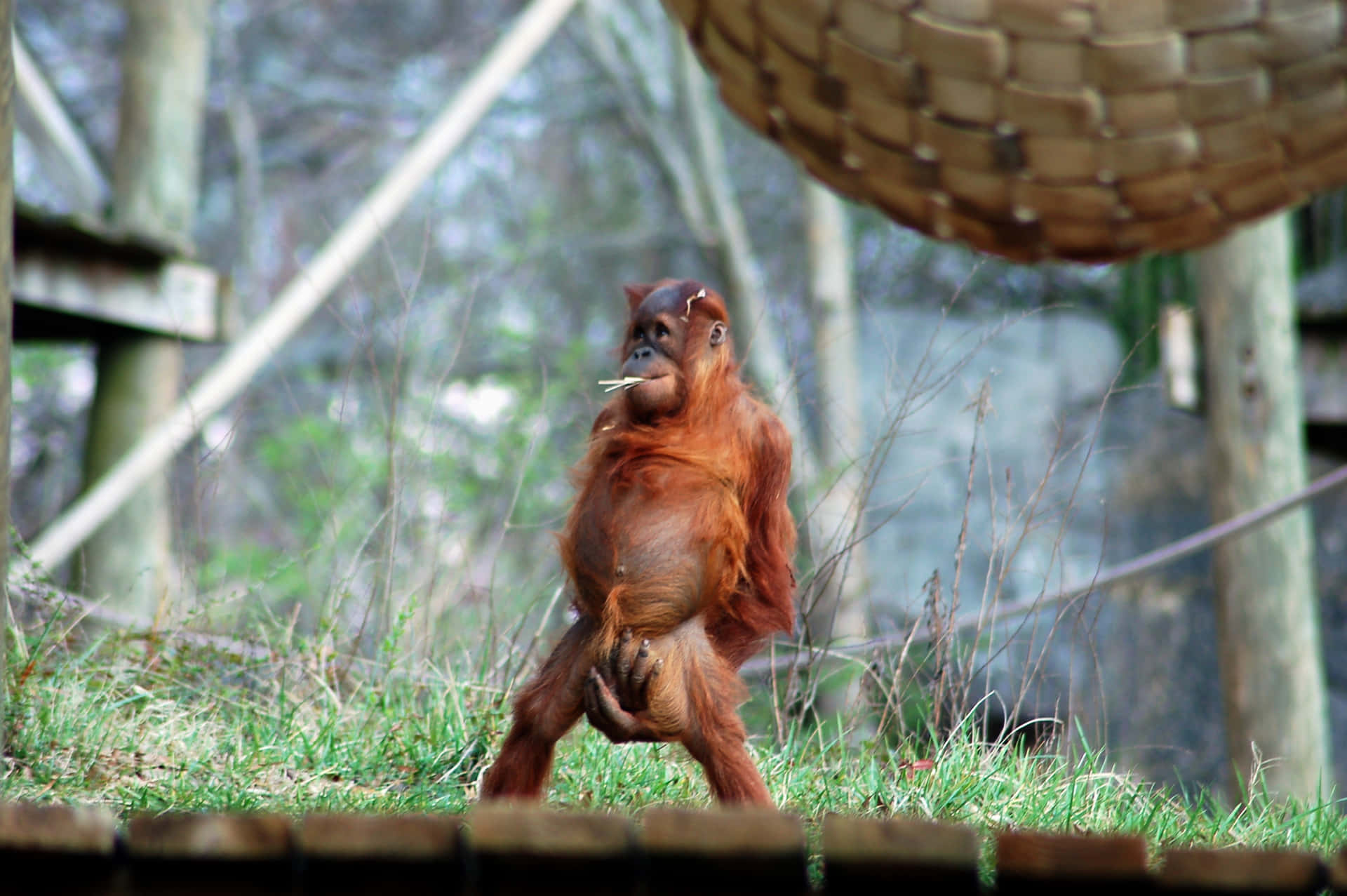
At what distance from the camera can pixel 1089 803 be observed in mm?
3221

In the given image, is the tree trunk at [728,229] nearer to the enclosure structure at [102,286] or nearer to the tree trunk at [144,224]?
the tree trunk at [144,224]

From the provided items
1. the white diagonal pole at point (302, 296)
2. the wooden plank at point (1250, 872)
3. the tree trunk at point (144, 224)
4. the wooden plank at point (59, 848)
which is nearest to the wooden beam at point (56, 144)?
the tree trunk at point (144, 224)

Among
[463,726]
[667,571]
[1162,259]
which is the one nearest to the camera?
[667,571]

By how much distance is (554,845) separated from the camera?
4.03ft

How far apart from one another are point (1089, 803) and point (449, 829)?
7.80ft

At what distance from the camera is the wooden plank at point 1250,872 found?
1184mm

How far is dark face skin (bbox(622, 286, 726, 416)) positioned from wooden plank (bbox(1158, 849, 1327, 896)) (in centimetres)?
160

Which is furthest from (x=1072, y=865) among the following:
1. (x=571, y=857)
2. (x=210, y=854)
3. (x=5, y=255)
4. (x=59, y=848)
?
(x=5, y=255)

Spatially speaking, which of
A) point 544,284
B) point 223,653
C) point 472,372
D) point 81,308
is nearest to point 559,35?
point 544,284

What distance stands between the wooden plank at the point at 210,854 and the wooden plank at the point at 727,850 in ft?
1.16

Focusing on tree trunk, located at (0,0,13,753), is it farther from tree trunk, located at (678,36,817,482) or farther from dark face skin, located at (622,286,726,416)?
tree trunk, located at (678,36,817,482)

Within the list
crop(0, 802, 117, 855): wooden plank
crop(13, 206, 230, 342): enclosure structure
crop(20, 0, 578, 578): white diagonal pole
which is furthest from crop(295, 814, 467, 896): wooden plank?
crop(13, 206, 230, 342): enclosure structure

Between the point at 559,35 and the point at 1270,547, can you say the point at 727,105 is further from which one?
the point at 559,35

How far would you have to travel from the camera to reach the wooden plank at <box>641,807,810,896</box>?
1.22m
